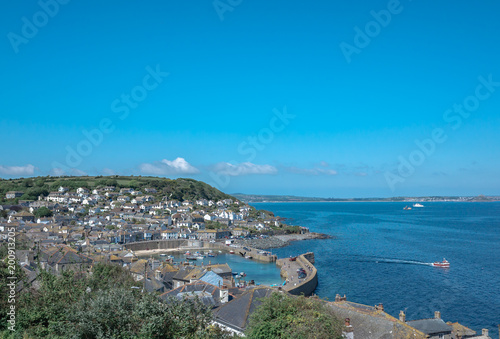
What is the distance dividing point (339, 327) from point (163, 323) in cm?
559

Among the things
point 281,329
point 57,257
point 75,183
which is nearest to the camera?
point 281,329

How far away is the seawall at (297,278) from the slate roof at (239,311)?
12856 mm

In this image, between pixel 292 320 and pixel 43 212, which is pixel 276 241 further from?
pixel 292 320

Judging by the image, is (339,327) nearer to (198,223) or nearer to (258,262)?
(258,262)

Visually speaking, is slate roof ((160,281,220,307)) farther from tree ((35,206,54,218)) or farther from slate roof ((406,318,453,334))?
tree ((35,206,54,218))

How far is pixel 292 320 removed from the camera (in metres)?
11.7

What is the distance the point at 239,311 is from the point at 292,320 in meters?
6.40

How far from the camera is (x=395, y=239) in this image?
7362 cm

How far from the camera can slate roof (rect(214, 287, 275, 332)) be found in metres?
16.6

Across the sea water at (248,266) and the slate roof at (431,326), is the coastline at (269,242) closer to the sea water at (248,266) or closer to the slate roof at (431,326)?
the sea water at (248,266)

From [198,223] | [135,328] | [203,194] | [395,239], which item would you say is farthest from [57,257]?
[203,194]

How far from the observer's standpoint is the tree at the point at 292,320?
1120 centimetres

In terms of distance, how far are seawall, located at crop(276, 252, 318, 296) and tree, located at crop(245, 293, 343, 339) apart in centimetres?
1852

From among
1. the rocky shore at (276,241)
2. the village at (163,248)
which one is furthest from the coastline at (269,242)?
the village at (163,248)
